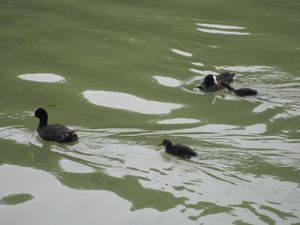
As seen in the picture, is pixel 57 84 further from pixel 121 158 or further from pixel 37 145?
pixel 121 158

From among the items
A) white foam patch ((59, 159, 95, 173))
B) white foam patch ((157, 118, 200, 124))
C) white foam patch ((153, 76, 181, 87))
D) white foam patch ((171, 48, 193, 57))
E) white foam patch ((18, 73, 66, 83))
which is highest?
white foam patch ((171, 48, 193, 57))

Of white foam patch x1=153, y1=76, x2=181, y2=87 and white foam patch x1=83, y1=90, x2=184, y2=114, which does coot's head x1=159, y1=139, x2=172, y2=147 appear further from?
white foam patch x1=153, y1=76, x2=181, y2=87

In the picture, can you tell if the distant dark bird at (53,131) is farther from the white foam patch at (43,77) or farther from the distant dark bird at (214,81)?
the distant dark bird at (214,81)

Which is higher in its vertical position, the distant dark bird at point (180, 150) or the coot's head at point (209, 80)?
the coot's head at point (209, 80)

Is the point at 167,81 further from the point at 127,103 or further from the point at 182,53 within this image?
the point at 182,53

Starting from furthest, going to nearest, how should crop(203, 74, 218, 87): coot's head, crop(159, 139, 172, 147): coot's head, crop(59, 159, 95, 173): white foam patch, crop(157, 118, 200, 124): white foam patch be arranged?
crop(203, 74, 218, 87): coot's head, crop(157, 118, 200, 124): white foam patch, crop(159, 139, 172, 147): coot's head, crop(59, 159, 95, 173): white foam patch

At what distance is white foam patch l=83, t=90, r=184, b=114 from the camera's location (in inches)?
484

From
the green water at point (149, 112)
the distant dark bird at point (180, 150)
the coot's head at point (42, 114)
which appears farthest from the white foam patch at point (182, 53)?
the distant dark bird at point (180, 150)

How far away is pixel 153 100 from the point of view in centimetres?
1278

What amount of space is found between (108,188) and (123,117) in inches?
110

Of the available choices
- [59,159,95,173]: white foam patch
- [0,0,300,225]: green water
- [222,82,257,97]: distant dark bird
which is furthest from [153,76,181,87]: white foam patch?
[59,159,95,173]: white foam patch

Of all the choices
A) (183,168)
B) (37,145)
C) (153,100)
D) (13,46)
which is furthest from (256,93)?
(13,46)

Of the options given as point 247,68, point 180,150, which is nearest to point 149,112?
point 180,150

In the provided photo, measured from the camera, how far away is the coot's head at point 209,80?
43.3 feet
